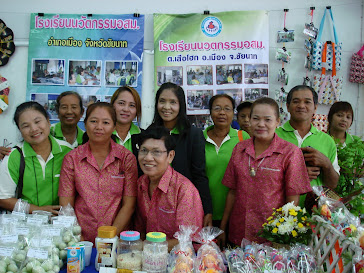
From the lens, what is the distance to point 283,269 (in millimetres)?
1600

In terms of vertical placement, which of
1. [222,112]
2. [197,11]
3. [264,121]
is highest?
[197,11]

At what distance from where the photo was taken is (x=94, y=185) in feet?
7.20

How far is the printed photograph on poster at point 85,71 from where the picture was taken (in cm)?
423

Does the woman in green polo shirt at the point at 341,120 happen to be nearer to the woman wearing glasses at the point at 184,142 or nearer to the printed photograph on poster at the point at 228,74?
the printed photograph on poster at the point at 228,74

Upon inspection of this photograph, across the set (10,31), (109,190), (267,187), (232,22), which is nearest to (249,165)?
(267,187)

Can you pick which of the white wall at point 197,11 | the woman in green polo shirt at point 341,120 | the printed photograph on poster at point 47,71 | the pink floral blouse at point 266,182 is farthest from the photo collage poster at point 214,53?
the pink floral blouse at point 266,182

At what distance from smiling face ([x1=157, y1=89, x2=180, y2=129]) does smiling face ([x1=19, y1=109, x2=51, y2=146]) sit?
877mm

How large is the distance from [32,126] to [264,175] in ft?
5.42

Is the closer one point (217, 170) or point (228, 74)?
point (217, 170)

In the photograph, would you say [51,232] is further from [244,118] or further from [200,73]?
[200,73]

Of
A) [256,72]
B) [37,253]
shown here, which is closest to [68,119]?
[37,253]

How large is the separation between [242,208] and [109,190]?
36.8 inches

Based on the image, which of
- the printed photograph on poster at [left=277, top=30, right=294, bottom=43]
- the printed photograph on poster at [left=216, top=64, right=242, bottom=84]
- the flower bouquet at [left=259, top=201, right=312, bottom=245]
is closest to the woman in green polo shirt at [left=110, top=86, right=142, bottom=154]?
the flower bouquet at [left=259, top=201, right=312, bottom=245]

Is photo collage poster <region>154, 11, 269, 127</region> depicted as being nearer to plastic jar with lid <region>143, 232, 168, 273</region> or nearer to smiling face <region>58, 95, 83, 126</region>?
smiling face <region>58, 95, 83, 126</region>
